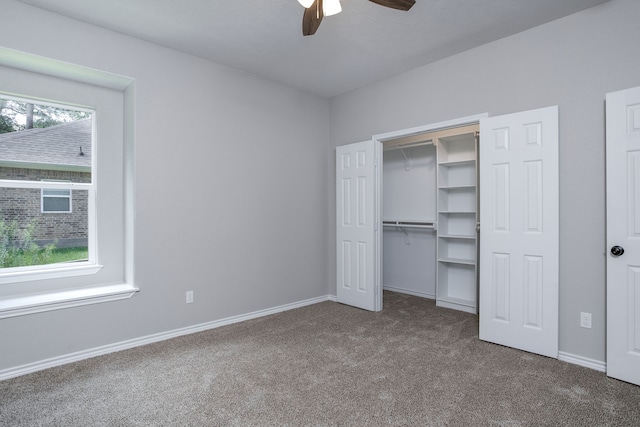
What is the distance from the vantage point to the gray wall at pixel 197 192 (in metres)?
2.71

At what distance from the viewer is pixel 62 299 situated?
2689 millimetres

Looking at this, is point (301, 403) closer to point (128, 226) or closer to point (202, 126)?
point (128, 226)

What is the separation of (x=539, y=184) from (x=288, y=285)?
2.89m

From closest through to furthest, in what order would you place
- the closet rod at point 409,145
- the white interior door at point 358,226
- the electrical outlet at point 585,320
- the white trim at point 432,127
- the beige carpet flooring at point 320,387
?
the beige carpet flooring at point 320,387, the electrical outlet at point 585,320, the white trim at point 432,127, the white interior door at point 358,226, the closet rod at point 409,145

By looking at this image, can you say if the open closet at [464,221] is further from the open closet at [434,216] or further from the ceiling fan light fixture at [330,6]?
the ceiling fan light fixture at [330,6]

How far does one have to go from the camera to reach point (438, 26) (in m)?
2.87

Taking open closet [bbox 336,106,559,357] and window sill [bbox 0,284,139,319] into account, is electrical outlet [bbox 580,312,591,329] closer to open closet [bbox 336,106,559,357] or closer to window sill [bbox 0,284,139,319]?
open closet [bbox 336,106,559,357]

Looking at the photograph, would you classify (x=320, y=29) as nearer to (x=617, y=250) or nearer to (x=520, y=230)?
(x=520, y=230)

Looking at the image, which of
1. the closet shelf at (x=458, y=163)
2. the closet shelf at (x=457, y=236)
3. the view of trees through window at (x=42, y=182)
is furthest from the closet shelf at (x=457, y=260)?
the view of trees through window at (x=42, y=182)

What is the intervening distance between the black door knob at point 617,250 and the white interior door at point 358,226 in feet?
7.18

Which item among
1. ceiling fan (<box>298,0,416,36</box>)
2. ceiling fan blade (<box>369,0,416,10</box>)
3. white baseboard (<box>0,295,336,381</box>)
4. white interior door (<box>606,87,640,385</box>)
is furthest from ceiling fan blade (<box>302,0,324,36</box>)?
white baseboard (<box>0,295,336,381</box>)

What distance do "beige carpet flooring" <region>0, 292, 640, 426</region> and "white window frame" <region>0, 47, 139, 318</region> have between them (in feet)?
1.97

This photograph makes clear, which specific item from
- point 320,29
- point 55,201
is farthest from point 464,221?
point 55,201

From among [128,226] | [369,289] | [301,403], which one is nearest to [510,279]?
[369,289]
